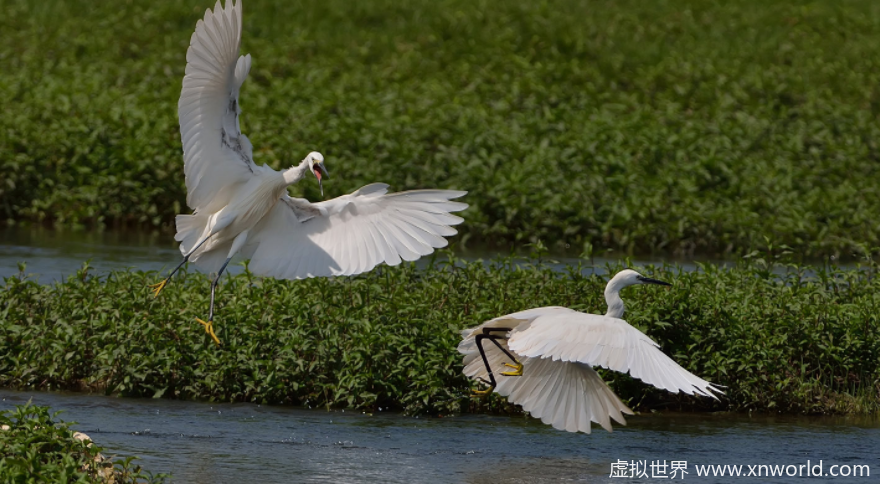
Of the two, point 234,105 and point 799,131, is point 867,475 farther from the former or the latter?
point 799,131

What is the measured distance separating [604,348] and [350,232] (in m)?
1.62

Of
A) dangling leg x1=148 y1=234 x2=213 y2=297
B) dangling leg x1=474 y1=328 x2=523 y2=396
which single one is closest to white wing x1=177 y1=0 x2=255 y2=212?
dangling leg x1=148 y1=234 x2=213 y2=297

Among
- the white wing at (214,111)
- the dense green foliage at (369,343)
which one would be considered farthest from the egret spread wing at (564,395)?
the white wing at (214,111)

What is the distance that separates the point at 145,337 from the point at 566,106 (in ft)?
25.4

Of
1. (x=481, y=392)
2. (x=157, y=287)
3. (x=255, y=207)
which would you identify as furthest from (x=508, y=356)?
(x=157, y=287)

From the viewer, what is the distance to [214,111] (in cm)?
668

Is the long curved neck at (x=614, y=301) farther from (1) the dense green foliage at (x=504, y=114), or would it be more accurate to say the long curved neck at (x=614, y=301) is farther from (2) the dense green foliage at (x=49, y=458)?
(1) the dense green foliage at (x=504, y=114)

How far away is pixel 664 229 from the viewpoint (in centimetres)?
1173

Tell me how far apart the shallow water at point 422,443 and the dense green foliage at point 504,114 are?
430 cm

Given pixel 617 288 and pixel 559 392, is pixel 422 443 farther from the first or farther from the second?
pixel 617 288

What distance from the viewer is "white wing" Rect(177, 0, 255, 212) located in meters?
6.36

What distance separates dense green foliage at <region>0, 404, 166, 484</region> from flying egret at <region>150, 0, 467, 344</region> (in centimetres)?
181

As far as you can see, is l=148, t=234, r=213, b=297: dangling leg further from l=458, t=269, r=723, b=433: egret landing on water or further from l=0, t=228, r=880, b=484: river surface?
l=458, t=269, r=723, b=433: egret landing on water

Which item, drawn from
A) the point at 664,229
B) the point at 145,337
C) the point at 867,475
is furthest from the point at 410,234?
the point at 664,229
